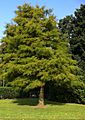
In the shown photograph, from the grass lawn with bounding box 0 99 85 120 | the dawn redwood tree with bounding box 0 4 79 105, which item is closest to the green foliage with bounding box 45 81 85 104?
the dawn redwood tree with bounding box 0 4 79 105

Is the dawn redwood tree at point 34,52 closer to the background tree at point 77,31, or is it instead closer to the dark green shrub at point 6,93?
the background tree at point 77,31

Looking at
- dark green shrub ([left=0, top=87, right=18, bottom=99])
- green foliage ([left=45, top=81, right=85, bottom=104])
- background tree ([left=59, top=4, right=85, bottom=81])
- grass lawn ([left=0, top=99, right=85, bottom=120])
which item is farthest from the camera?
dark green shrub ([left=0, top=87, right=18, bottom=99])

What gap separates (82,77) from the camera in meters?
29.4

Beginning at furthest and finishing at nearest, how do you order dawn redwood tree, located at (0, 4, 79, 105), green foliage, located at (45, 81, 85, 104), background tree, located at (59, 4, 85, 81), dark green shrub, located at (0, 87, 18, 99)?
1. dark green shrub, located at (0, 87, 18, 99)
2. background tree, located at (59, 4, 85, 81)
3. green foliage, located at (45, 81, 85, 104)
4. dawn redwood tree, located at (0, 4, 79, 105)

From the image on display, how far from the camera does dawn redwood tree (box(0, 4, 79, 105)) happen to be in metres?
25.1

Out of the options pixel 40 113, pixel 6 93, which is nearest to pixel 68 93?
pixel 6 93

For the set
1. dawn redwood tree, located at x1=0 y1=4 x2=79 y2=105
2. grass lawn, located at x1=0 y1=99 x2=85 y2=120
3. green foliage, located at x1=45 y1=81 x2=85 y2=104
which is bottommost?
grass lawn, located at x1=0 y1=99 x2=85 y2=120

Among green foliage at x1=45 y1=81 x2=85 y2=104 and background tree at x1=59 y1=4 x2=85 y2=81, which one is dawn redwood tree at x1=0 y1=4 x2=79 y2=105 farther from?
background tree at x1=59 y1=4 x2=85 y2=81

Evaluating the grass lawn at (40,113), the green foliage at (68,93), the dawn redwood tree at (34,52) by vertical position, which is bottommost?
the grass lawn at (40,113)

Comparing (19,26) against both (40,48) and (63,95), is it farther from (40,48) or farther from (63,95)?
(63,95)

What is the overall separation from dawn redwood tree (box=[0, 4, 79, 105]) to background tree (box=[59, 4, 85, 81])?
3823mm

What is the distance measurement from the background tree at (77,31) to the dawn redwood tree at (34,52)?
151 inches

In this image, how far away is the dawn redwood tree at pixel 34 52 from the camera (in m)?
25.1

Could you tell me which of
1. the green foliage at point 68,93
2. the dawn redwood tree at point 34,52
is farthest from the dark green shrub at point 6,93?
the dawn redwood tree at point 34,52
